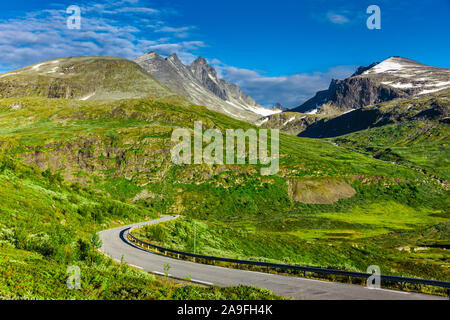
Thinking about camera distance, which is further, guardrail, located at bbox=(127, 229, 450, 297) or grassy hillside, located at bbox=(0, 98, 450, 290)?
grassy hillside, located at bbox=(0, 98, 450, 290)

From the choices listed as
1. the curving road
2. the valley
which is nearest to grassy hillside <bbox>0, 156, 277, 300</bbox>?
the valley

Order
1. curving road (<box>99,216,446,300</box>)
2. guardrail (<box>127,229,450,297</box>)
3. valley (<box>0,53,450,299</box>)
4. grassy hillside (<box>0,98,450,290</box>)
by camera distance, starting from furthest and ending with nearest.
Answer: grassy hillside (<box>0,98,450,290</box>), valley (<box>0,53,450,299</box>), guardrail (<box>127,229,450,297</box>), curving road (<box>99,216,446,300</box>)

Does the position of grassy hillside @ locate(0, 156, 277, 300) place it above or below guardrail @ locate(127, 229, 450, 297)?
above

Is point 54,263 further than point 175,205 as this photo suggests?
No

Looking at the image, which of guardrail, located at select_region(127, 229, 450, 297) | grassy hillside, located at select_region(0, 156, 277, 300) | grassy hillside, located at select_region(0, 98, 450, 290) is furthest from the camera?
grassy hillside, located at select_region(0, 98, 450, 290)

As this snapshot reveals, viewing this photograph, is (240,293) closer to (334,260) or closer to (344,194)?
(334,260)

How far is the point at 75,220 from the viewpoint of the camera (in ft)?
117

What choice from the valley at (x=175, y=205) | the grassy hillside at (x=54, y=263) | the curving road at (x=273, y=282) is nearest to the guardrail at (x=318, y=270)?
the curving road at (x=273, y=282)

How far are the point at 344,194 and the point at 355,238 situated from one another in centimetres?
4946

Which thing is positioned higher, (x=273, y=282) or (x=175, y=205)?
(x=273, y=282)

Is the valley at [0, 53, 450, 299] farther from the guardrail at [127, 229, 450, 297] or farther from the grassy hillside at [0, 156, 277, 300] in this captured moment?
the guardrail at [127, 229, 450, 297]

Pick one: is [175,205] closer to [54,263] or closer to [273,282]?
[273,282]

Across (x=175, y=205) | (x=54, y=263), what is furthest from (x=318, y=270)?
(x=175, y=205)
